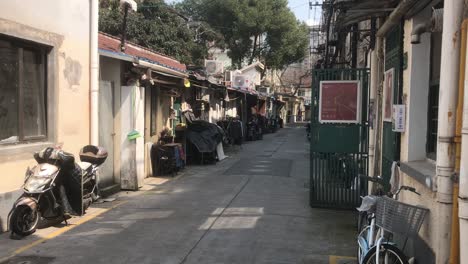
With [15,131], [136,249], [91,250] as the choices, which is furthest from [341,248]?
[15,131]

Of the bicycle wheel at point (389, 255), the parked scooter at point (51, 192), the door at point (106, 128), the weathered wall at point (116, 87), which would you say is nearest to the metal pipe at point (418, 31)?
the bicycle wheel at point (389, 255)

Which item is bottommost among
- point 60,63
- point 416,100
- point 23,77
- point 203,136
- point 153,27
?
point 203,136

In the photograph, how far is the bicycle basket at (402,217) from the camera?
168 inches

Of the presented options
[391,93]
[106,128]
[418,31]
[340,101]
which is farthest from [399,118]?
[106,128]

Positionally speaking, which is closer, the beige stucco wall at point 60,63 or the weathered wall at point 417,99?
the weathered wall at point 417,99

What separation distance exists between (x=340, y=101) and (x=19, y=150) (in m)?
5.43

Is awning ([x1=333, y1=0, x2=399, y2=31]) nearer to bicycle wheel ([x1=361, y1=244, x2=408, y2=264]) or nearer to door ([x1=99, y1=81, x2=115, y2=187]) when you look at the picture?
bicycle wheel ([x1=361, y1=244, x2=408, y2=264])

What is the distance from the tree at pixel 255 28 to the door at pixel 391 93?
3375cm

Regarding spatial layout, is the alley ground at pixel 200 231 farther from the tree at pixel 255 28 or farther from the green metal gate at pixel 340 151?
the tree at pixel 255 28

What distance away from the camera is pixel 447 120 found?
13.0 feet

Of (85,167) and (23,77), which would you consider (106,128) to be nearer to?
(85,167)

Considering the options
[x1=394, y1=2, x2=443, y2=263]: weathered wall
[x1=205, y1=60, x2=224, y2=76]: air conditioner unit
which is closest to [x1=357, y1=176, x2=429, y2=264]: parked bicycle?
[x1=394, y1=2, x2=443, y2=263]: weathered wall

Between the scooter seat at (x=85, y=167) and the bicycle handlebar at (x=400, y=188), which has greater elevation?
the bicycle handlebar at (x=400, y=188)

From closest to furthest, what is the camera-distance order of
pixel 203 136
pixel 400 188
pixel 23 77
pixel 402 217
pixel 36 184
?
pixel 402 217 → pixel 400 188 → pixel 36 184 → pixel 23 77 → pixel 203 136
